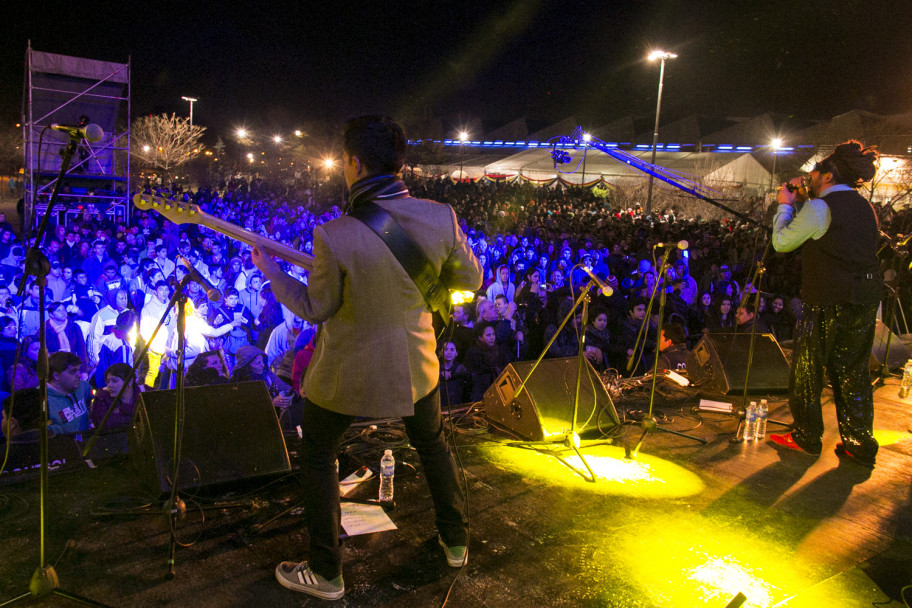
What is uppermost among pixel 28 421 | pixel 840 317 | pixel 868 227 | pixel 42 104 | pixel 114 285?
pixel 42 104

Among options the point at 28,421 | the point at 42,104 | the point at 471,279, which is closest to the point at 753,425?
the point at 471,279

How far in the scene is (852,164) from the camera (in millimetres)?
3539

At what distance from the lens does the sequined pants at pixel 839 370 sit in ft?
12.0

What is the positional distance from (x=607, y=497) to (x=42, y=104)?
51.6 feet

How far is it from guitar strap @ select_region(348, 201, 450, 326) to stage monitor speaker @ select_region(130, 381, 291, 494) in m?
1.61

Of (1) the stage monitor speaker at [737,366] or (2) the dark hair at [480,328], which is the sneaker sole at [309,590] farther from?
(2) the dark hair at [480,328]

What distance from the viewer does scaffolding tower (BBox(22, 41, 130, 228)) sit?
517 inches

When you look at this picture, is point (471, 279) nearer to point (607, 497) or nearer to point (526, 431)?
point (607, 497)

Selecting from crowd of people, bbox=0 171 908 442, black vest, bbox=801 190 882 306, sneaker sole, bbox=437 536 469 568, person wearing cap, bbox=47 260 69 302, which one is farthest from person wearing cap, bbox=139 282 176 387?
black vest, bbox=801 190 882 306

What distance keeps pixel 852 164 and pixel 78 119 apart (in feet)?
52.5

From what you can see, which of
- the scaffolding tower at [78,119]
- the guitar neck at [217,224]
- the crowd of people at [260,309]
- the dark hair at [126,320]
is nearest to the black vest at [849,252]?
the crowd of people at [260,309]

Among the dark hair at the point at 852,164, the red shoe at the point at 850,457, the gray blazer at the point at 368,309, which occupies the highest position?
the dark hair at the point at 852,164

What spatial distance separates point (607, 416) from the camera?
4277mm

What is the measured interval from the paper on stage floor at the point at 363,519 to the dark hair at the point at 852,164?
3360 millimetres
